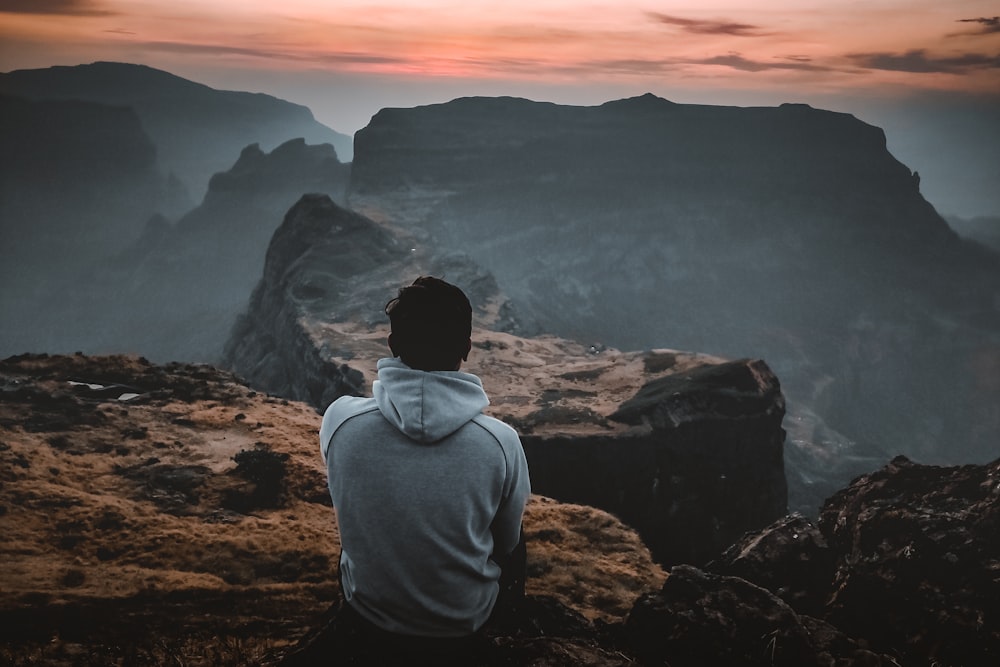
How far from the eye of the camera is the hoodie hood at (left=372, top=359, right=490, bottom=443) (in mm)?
3406

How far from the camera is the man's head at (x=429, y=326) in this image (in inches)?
142

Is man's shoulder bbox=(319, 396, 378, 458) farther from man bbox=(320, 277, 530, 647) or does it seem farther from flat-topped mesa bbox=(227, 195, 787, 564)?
flat-topped mesa bbox=(227, 195, 787, 564)

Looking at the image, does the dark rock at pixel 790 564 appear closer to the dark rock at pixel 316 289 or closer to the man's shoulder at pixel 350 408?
the man's shoulder at pixel 350 408

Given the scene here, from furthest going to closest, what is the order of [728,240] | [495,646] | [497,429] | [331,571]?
[728,240], [331,571], [495,646], [497,429]

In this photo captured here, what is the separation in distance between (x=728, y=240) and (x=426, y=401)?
17178cm

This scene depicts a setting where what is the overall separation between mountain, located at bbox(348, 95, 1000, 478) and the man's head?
119258 millimetres

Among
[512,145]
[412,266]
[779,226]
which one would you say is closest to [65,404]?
[412,266]

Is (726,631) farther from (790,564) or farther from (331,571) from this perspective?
(331,571)

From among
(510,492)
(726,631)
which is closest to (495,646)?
(510,492)

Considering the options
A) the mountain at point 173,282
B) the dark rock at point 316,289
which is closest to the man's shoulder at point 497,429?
the dark rock at point 316,289

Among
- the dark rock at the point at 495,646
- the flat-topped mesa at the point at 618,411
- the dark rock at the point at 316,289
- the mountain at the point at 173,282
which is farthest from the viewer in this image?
the mountain at the point at 173,282

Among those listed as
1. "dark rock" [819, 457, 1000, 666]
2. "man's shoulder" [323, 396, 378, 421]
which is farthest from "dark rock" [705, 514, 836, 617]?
"man's shoulder" [323, 396, 378, 421]

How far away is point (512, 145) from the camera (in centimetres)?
17238

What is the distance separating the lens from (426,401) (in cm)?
344
